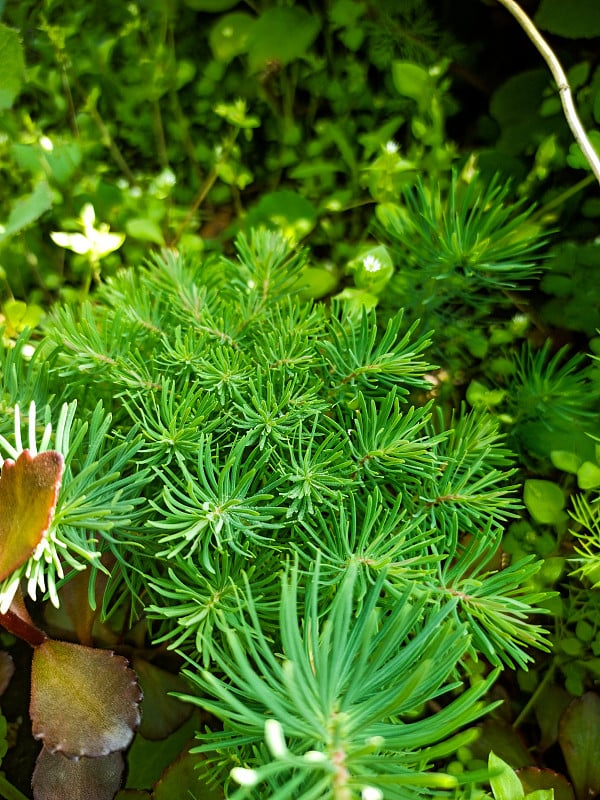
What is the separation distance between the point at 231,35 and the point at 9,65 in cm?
34

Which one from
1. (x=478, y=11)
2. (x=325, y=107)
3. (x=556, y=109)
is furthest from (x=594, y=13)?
(x=325, y=107)

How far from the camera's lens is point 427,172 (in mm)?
925

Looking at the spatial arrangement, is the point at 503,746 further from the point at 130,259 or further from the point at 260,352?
the point at 130,259

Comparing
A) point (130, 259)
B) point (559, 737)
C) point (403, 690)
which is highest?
point (403, 690)

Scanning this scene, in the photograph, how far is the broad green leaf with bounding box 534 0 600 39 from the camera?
2.81 feet

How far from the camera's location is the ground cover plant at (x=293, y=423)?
0.41 metres

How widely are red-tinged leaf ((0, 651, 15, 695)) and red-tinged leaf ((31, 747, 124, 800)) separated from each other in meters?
0.15

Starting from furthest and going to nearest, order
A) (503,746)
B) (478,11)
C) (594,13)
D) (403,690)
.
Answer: (478,11), (594,13), (503,746), (403,690)

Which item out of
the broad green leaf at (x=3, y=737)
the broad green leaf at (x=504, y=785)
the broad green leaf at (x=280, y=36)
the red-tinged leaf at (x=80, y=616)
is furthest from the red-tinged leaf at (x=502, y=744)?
the broad green leaf at (x=280, y=36)

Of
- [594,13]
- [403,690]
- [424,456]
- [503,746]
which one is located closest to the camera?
[403,690]

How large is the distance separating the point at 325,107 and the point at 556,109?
398 mm

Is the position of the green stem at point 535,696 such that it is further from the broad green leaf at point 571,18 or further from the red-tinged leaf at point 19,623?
the broad green leaf at point 571,18

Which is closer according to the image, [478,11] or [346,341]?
[346,341]

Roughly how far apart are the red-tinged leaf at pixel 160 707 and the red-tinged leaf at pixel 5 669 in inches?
6.2
